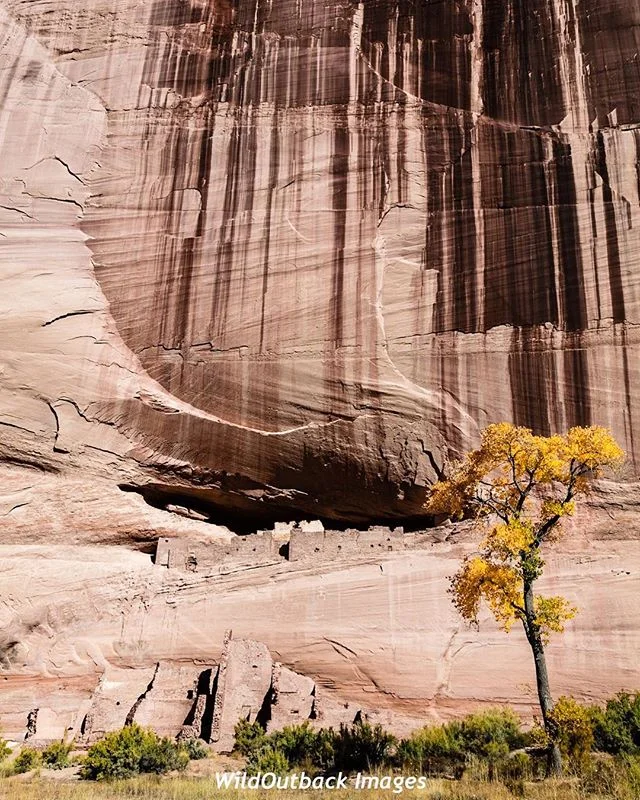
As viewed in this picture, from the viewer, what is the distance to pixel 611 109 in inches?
552

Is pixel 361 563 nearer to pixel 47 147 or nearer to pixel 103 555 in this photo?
pixel 103 555

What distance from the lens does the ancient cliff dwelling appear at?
1232 centimetres

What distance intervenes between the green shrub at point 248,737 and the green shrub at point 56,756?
7.70 ft

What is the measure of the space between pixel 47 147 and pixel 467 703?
533 inches

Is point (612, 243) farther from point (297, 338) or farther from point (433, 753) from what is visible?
point (433, 753)

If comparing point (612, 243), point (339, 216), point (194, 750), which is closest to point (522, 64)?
point (612, 243)

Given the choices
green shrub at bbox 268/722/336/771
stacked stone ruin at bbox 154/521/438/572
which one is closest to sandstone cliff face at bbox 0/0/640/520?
stacked stone ruin at bbox 154/521/438/572

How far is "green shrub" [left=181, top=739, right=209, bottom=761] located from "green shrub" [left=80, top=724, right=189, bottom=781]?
1.44ft

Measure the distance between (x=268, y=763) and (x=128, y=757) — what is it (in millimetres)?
1846

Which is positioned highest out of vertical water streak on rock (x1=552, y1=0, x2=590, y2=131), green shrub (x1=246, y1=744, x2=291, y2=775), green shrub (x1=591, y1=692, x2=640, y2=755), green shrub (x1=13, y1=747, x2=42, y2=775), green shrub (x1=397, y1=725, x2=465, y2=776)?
vertical water streak on rock (x1=552, y1=0, x2=590, y2=131)

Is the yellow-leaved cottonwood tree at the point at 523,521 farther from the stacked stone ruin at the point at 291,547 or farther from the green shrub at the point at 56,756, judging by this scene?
the green shrub at the point at 56,756

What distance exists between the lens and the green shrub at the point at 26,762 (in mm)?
10211

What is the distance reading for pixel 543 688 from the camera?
8367 millimetres

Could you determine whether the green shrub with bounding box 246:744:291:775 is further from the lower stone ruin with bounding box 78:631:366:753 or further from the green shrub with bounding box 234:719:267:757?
the lower stone ruin with bounding box 78:631:366:753
